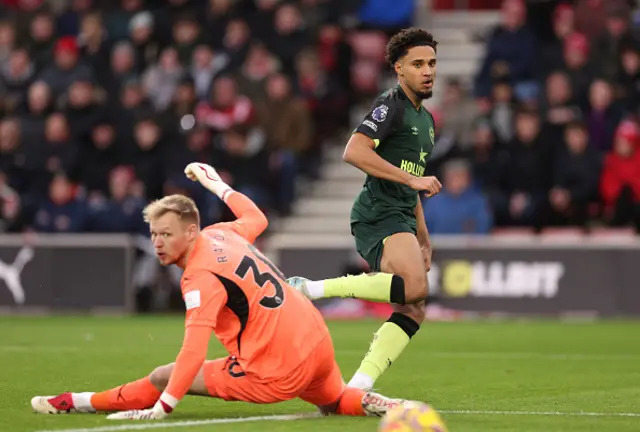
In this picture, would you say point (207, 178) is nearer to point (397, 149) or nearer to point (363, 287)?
point (363, 287)

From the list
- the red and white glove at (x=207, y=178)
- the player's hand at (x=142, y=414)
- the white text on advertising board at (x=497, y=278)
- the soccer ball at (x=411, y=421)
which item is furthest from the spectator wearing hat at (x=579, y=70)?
the soccer ball at (x=411, y=421)

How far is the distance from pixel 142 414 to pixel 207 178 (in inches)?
59.6

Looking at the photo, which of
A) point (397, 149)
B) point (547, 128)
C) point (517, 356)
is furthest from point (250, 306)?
point (547, 128)

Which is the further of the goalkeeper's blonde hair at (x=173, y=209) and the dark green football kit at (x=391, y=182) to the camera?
the dark green football kit at (x=391, y=182)

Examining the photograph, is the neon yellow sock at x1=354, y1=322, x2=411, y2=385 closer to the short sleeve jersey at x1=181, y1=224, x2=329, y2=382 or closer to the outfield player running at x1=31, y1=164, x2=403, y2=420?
the outfield player running at x1=31, y1=164, x2=403, y2=420

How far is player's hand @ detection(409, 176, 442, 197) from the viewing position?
803 cm

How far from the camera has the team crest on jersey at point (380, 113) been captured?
8500mm

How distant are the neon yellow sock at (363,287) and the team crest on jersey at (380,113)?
0.97m

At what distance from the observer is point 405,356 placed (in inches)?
485

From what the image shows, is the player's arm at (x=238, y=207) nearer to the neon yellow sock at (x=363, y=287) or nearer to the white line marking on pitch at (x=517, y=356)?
the neon yellow sock at (x=363, y=287)

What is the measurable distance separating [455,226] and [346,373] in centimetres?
747

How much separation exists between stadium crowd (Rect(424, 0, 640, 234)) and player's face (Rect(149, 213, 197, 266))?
35.6ft

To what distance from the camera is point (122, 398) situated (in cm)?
750

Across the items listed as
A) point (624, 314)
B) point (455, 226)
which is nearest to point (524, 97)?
point (455, 226)
